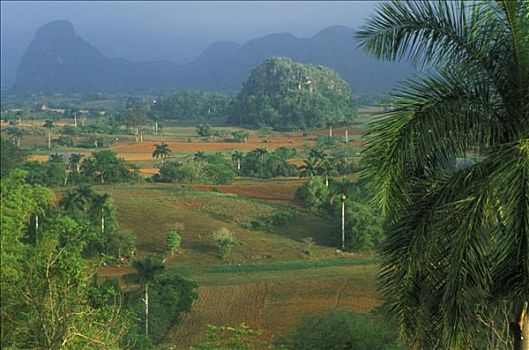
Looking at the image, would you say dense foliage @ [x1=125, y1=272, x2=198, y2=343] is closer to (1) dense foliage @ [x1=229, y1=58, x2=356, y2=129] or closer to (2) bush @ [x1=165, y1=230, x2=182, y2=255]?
(2) bush @ [x1=165, y1=230, x2=182, y2=255]

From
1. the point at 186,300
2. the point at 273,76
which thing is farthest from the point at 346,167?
the point at 273,76

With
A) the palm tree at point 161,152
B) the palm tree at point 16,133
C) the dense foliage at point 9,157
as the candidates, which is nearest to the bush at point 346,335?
the dense foliage at point 9,157

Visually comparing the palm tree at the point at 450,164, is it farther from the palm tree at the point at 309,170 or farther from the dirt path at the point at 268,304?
the palm tree at the point at 309,170

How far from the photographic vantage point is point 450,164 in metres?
5.29

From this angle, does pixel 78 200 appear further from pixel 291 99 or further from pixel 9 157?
pixel 291 99

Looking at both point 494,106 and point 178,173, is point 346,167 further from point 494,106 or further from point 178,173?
point 494,106

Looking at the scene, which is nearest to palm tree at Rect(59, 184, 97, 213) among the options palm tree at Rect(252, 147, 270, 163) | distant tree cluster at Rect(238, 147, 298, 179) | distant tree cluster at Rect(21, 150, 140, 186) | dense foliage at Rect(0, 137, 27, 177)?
dense foliage at Rect(0, 137, 27, 177)

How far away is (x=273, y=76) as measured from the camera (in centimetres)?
10444

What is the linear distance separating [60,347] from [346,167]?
4392 centimetres

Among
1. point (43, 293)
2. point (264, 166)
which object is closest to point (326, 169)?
point (264, 166)

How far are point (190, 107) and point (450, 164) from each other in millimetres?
108439

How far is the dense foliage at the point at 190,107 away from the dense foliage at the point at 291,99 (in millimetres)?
6800

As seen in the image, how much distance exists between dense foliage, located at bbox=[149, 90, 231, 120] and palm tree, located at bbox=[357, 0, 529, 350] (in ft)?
334

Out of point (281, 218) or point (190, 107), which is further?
point (190, 107)
